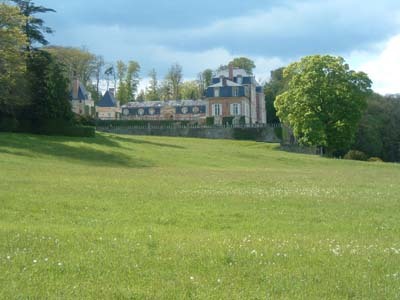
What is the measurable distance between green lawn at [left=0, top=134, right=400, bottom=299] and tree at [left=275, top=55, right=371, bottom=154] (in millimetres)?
37485

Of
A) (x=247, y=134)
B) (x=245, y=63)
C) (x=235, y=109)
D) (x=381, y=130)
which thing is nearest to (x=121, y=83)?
(x=245, y=63)

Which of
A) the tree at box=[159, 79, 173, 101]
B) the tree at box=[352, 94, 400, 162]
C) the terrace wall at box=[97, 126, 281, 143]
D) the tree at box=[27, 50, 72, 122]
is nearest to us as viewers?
the tree at box=[27, 50, 72, 122]

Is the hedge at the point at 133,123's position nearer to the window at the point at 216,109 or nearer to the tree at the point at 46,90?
the window at the point at 216,109

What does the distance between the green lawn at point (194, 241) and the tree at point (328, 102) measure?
123ft

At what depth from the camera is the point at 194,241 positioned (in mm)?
9148

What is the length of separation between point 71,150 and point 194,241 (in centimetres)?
3117

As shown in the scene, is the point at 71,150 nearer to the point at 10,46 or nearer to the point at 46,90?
the point at 10,46

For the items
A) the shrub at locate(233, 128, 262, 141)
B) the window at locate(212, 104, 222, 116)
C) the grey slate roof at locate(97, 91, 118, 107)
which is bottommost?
the shrub at locate(233, 128, 262, 141)

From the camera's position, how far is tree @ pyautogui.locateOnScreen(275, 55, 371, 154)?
56938mm

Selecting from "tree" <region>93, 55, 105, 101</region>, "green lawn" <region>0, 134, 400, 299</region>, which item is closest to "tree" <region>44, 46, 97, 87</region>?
"tree" <region>93, 55, 105, 101</region>

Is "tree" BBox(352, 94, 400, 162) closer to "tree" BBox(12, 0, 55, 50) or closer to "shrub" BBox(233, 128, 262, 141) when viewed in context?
"shrub" BBox(233, 128, 262, 141)

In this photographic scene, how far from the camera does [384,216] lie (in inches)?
522

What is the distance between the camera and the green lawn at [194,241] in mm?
6277

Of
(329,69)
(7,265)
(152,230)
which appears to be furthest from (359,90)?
(7,265)
